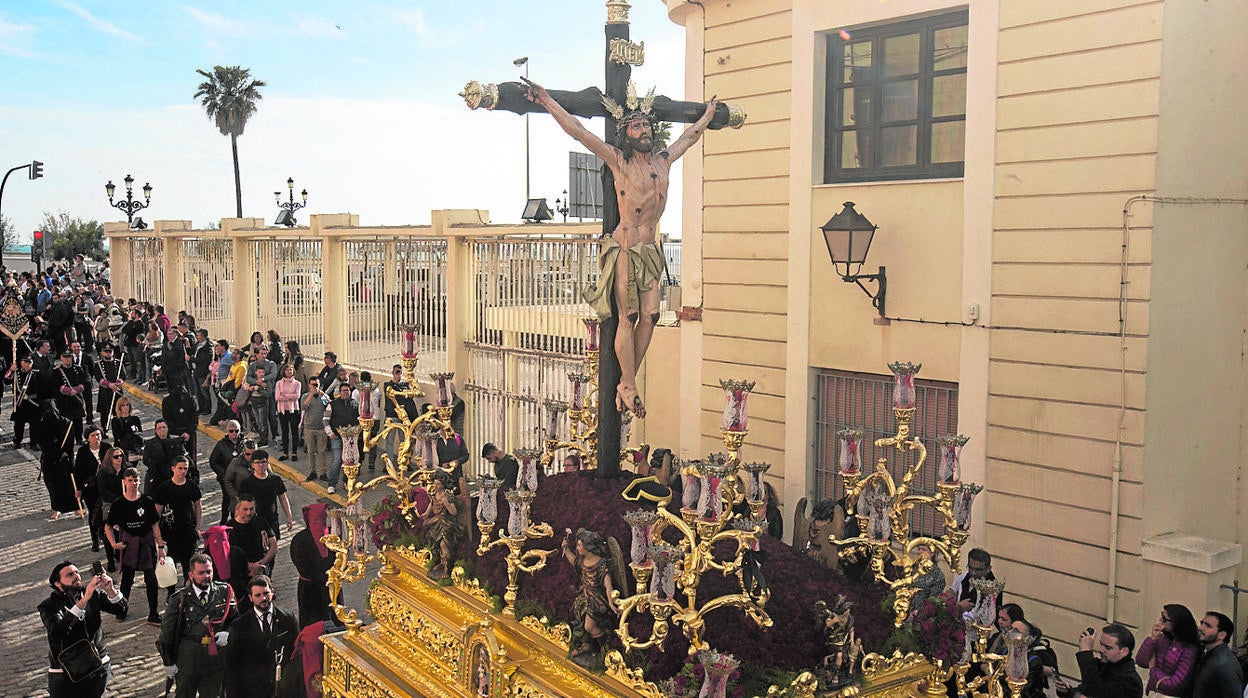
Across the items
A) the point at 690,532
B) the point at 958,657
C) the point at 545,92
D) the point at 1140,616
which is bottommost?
the point at 1140,616

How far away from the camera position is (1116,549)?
8.80m

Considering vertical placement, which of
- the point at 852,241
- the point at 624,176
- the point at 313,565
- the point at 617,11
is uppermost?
the point at 617,11

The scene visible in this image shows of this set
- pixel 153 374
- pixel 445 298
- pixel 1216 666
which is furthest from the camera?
pixel 153 374

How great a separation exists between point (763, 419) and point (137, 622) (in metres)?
6.29

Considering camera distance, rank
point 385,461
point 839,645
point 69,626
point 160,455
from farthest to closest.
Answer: point 160,455 < point 69,626 < point 385,461 < point 839,645

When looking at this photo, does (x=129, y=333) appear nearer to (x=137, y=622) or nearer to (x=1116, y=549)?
(x=137, y=622)

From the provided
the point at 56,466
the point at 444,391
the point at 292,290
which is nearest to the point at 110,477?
the point at 56,466

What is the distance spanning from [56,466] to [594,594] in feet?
35.6

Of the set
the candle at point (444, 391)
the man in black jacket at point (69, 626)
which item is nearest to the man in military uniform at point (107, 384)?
the man in black jacket at point (69, 626)

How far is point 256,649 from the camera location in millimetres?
7637

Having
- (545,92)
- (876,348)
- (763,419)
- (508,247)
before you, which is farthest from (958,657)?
(508,247)

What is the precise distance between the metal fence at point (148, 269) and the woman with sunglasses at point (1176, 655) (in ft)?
84.8

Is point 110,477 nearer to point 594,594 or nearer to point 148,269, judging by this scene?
point 594,594

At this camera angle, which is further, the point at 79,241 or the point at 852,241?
the point at 79,241
